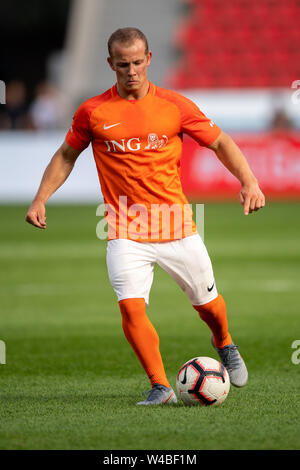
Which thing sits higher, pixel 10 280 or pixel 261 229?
pixel 10 280

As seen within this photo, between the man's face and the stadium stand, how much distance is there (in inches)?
879

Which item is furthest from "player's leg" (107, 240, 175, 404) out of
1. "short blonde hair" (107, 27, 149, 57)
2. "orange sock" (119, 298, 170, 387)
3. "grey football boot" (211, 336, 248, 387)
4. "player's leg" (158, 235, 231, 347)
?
"short blonde hair" (107, 27, 149, 57)

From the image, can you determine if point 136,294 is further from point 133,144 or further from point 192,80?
point 192,80

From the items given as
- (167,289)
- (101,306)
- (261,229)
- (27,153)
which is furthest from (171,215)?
(27,153)

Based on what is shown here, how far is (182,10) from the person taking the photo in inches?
1170

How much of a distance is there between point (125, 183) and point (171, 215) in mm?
356

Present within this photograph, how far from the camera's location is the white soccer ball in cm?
538

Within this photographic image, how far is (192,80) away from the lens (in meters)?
27.9

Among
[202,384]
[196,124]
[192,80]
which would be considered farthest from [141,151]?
[192,80]

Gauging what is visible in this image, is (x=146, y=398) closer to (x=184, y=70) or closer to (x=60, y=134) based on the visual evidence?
(x=60, y=134)

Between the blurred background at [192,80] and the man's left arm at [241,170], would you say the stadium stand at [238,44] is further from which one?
the man's left arm at [241,170]

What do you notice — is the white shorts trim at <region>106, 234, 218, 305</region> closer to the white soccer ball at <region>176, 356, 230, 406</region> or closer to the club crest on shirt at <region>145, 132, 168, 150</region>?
the white soccer ball at <region>176, 356, 230, 406</region>

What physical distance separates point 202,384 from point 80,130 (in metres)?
1.71

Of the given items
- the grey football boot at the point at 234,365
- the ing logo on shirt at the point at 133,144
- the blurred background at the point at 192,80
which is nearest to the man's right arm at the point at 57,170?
the ing logo on shirt at the point at 133,144
